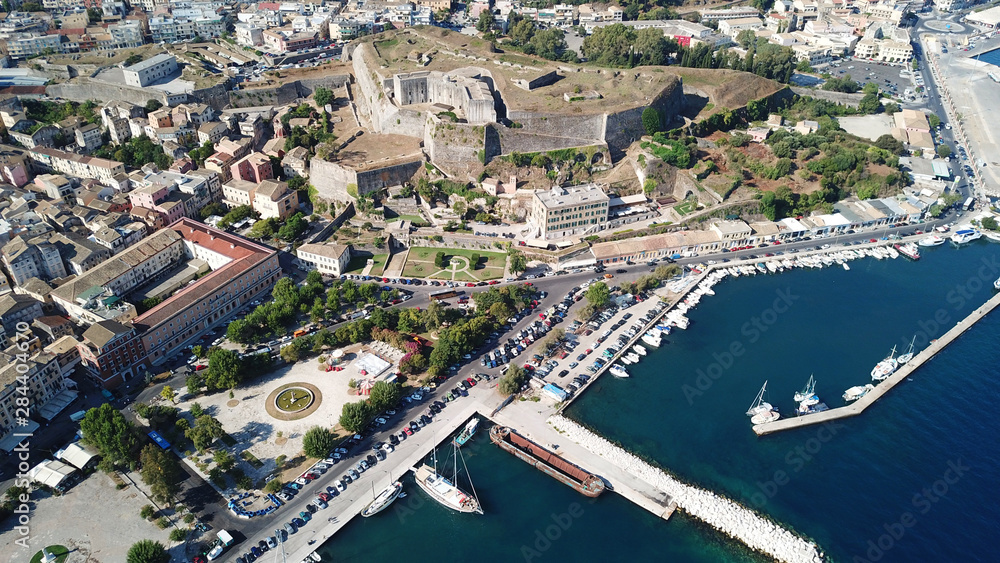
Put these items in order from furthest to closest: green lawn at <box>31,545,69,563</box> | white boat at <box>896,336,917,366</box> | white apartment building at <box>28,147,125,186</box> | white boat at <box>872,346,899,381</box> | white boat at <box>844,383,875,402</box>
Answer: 1. white apartment building at <box>28,147,125,186</box>
2. white boat at <box>896,336,917,366</box>
3. white boat at <box>872,346,899,381</box>
4. white boat at <box>844,383,875,402</box>
5. green lawn at <box>31,545,69,563</box>

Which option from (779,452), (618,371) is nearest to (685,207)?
(618,371)

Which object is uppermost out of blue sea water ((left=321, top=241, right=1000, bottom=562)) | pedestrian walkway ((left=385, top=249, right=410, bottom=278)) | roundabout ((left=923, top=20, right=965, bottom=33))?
roundabout ((left=923, top=20, right=965, bottom=33))

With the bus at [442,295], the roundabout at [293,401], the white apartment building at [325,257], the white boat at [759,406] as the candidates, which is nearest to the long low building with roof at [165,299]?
the white apartment building at [325,257]

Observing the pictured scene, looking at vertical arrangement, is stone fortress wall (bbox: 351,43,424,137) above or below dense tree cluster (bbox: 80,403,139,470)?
above

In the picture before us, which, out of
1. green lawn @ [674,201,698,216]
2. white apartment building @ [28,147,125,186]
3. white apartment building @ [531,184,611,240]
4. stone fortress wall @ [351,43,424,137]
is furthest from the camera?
stone fortress wall @ [351,43,424,137]

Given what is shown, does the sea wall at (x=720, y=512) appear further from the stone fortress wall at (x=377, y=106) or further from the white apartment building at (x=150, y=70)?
the white apartment building at (x=150, y=70)

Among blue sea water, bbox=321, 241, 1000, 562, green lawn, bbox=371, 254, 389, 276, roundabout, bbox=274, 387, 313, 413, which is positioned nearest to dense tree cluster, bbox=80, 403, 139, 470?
roundabout, bbox=274, 387, 313, 413

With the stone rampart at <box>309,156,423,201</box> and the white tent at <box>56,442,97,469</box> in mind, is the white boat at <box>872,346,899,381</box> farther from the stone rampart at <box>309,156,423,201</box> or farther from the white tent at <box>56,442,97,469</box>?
the white tent at <box>56,442,97,469</box>
